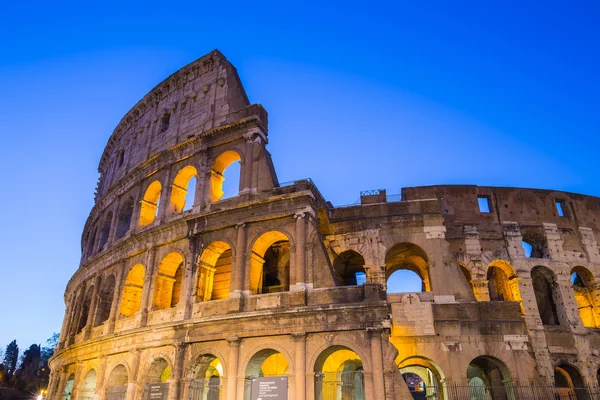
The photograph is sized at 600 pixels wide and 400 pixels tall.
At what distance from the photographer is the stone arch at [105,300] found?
1786 cm

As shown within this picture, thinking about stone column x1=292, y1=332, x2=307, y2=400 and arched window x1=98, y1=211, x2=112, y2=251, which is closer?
stone column x1=292, y1=332, x2=307, y2=400

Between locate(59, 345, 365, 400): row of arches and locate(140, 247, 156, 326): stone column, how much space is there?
1738 mm

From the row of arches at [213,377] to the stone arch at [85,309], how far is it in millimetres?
2627

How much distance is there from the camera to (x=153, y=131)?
20.6 meters

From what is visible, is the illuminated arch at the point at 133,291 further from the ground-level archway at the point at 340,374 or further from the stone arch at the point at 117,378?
the ground-level archway at the point at 340,374

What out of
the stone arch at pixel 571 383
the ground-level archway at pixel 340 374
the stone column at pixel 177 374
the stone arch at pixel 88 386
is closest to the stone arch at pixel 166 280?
the stone column at pixel 177 374

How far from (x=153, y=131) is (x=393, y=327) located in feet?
45.5

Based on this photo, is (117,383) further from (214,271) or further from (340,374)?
(340,374)

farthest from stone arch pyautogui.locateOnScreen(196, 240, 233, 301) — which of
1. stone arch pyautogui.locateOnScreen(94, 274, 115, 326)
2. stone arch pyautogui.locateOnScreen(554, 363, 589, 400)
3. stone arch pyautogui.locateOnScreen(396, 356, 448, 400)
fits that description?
stone arch pyautogui.locateOnScreen(554, 363, 589, 400)

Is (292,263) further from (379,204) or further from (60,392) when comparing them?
(60,392)

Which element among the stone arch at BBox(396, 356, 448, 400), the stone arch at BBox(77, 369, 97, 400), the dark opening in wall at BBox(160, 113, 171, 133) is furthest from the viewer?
the dark opening in wall at BBox(160, 113, 171, 133)

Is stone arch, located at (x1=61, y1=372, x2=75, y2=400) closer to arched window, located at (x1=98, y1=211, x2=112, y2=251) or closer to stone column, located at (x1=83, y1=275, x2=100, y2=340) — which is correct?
stone column, located at (x1=83, y1=275, x2=100, y2=340)

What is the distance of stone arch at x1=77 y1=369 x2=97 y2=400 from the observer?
16.7 meters

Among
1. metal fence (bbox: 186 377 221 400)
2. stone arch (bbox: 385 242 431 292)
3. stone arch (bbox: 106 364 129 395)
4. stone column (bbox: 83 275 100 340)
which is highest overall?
stone arch (bbox: 385 242 431 292)
